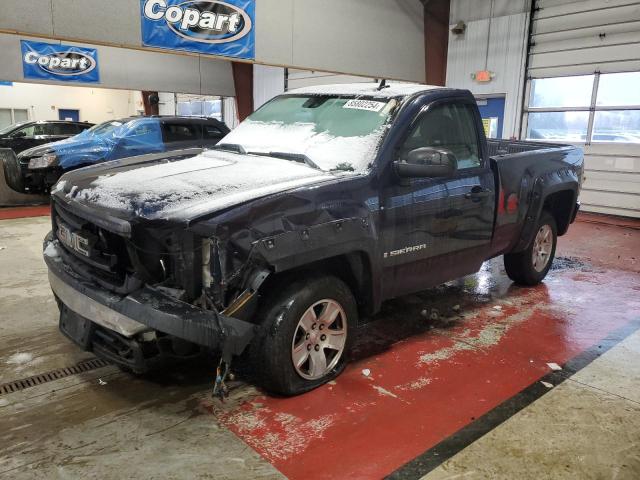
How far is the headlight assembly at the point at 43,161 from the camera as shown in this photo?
8.80 metres

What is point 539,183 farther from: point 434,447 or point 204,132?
point 204,132

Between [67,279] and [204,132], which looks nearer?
[67,279]

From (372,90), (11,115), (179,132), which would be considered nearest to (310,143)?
(372,90)

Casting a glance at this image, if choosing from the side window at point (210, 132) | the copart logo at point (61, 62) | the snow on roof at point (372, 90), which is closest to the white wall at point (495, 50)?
the side window at point (210, 132)

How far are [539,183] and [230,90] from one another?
15895mm

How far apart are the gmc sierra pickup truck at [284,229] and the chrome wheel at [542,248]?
1028 millimetres

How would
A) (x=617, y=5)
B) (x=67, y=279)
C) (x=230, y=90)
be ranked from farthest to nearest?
1. (x=230, y=90)
2. (x=617, y=5)
3. (x=67, y=279)

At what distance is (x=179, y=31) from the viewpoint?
8.10 m

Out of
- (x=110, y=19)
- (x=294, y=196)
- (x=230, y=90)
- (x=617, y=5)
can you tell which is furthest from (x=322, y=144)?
(x=230, y=90)

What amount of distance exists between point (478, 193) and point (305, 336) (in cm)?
181

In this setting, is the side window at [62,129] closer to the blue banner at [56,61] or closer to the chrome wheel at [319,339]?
the blue banner at [56,61]

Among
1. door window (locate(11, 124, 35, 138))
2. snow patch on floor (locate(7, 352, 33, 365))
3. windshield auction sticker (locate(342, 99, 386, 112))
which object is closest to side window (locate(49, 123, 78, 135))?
door window (locate(11, 124, 35, 138))

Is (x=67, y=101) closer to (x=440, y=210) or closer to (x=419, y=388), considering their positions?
(x=440, y=210)

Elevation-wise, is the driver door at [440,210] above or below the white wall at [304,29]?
below
